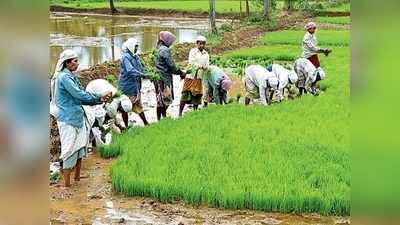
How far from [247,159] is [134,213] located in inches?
61.0

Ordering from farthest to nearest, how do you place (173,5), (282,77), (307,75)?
1. (173,5)
2. (307,75)
3. (282,77)

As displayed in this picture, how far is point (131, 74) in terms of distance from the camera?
26.8 ft

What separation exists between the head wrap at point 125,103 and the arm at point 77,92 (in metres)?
2.03

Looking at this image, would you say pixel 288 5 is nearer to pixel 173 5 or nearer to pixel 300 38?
pixel 173 5

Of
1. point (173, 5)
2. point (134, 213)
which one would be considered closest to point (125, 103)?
point (134, 213)

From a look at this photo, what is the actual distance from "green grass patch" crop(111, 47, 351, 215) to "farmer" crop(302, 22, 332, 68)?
1332 millimetres

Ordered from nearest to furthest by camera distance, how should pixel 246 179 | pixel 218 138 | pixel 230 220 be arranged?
pixel 230 220
pixel 246 179
pixel 218 138

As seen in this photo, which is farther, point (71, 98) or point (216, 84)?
point (216, 84)

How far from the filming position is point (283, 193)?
17.4 feet

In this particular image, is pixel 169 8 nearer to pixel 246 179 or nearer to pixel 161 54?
pixel 161 54

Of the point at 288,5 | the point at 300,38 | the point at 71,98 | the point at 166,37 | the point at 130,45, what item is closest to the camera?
the point at 71,98

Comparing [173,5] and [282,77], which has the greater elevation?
[173,5]
